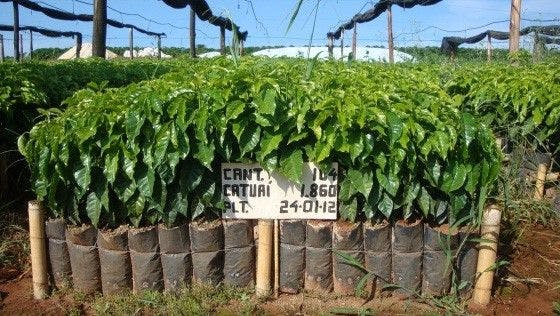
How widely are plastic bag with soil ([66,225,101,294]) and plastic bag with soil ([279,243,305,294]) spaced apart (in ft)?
3.45

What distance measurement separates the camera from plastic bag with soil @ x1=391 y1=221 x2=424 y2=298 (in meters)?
2.90

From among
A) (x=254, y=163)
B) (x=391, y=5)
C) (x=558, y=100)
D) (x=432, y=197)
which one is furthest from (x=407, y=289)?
(x=391, y=5)

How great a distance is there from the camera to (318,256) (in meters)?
2.96

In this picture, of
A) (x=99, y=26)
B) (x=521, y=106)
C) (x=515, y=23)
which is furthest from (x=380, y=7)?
(x=521, y=106)

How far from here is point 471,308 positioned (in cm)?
296

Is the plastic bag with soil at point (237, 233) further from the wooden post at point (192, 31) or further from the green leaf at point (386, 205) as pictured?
the wooden post at point (192, 31)

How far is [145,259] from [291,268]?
0.81 metres

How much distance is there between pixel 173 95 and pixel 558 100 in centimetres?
313

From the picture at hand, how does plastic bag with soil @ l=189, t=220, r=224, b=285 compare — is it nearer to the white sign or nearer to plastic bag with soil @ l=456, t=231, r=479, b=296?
the white sign

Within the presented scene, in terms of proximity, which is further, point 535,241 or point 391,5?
point 391,5

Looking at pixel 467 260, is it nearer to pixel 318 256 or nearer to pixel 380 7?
pixel 318 256

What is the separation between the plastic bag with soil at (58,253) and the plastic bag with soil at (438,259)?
2035 mm

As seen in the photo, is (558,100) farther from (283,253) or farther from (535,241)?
(283,253)

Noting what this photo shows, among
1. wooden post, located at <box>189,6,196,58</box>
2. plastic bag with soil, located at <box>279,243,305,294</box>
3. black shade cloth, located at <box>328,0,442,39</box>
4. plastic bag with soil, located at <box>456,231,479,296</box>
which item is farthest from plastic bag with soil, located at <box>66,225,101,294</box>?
wooden post, located at <box>189,6,196,58</box>
